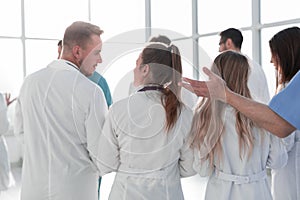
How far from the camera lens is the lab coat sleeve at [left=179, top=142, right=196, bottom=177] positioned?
161cm

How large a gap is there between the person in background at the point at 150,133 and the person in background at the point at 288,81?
1.95 feet

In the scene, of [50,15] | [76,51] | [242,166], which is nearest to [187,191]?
[242,166]

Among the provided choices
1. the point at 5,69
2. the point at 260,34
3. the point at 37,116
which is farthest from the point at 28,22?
the point at 37,116

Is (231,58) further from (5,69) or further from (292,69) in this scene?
(5,69)

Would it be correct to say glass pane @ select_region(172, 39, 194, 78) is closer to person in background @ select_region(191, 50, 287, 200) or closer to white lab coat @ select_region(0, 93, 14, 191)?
person in background @ select_region(191, 50, 287, 200)

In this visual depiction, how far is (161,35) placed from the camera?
1494 mm

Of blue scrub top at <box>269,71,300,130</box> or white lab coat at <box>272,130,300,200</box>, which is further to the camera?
white lab coat at <box>272,130,300,200</box>

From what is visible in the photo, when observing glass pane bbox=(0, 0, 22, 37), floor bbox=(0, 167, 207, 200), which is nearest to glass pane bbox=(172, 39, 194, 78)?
floor bbox=(0, 167, 207, 200)

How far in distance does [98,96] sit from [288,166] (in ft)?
3.26

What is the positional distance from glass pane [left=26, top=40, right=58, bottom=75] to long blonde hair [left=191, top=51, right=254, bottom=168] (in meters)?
4.54

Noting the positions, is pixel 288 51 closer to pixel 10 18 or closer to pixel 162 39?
pixel 162 39

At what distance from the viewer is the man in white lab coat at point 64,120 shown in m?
1.67

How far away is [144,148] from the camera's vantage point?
154 centimetres

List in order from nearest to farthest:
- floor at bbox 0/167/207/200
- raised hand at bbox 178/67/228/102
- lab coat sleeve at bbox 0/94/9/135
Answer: raised hand at bbox 178/67/228/102
lab coat sleeve at bbox 0/94/9/135
floor at bbox 0/167/207/200
